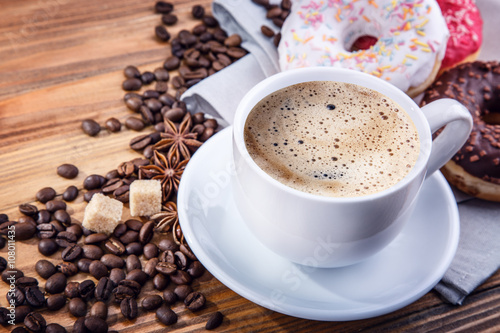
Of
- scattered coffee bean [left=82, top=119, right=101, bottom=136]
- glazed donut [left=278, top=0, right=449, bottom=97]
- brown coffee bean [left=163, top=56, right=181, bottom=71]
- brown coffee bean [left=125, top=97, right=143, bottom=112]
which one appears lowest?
scattered coffee bean [left=82, top=119, right=101, bottom=136]

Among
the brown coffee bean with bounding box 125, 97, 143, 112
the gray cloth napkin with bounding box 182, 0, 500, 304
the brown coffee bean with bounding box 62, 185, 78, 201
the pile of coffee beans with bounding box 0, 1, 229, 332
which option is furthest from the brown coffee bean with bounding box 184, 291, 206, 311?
the brown coffee bean with bounding box 125, 97, 143, 112

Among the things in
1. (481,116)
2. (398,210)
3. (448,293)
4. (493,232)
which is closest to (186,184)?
(398,210)

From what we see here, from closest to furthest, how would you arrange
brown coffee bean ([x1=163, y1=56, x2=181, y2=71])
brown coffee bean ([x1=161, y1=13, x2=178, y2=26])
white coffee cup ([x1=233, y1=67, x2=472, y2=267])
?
white coffee cup ([x1=233, y1=67, x2=472, y2=267])
brown coffee bean ([x1=163, y1=56, x2=181, y2=71])
brown coffee bean ([x1=161, y1=13, x2=178, y2=26])

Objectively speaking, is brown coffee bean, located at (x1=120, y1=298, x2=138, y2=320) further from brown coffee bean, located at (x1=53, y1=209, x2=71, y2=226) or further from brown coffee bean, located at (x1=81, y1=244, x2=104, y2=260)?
brown coffee bean, located at (x1=53, y1=209, x2=71, y2=226)

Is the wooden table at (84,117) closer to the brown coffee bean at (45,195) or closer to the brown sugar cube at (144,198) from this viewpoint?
the brown coffee bean at (45,195)

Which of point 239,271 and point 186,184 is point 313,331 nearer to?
point 239,271

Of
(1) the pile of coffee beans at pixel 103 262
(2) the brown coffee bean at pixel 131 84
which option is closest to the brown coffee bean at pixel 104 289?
(1) the pile of coffee beans at pixel 103 262

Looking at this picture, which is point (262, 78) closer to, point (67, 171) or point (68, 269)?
point (67, 171)
